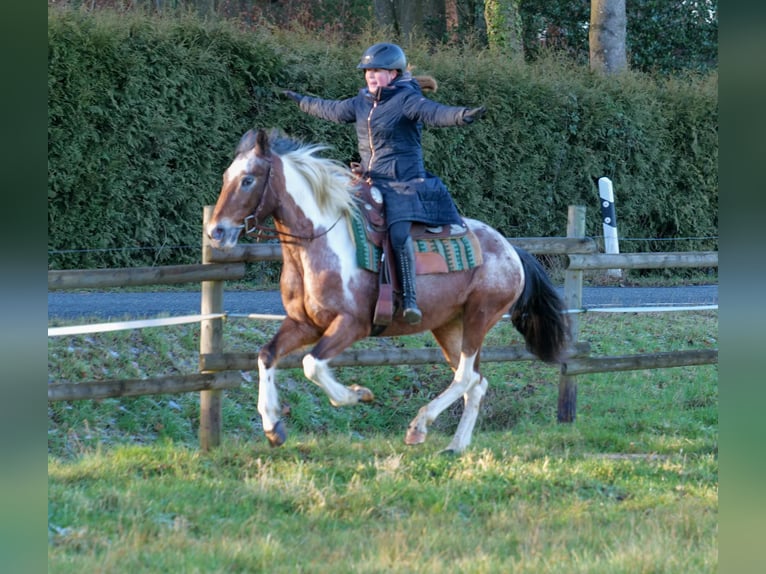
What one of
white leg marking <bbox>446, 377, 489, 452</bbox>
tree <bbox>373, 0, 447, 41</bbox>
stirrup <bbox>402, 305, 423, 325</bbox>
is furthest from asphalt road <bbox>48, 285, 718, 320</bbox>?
tree <bbox>373, 0, 447, 41</bbox>

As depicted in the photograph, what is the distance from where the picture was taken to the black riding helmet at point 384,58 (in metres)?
6.50

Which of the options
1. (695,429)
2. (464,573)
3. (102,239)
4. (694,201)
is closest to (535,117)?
(694,201)

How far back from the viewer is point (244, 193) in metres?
6.04

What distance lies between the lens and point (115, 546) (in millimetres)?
4402

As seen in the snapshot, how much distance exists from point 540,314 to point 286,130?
7304 millimetres

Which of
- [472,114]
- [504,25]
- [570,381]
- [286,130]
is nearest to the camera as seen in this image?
[472,114]

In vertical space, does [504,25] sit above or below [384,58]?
above

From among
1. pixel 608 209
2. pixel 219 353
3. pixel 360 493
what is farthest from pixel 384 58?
pixel 608 209

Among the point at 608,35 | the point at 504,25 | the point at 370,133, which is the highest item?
the point at 504,25

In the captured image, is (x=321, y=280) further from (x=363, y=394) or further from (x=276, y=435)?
(x=276, y=435)

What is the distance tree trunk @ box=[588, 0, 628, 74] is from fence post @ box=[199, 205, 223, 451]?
13.5 m

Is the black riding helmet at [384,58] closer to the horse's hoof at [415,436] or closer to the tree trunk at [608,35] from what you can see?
the horse's hoof at [415,436]

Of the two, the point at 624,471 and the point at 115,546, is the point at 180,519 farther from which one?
the point at 624,471
